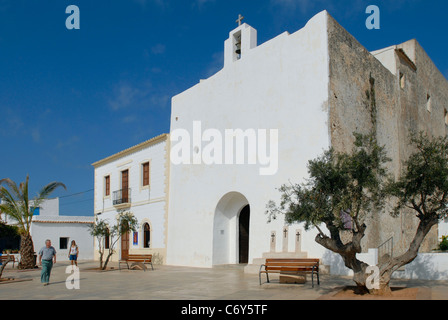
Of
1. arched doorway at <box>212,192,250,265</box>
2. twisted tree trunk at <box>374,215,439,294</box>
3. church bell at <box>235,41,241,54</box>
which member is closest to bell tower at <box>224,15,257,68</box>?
church bell at <box>235,41,241,54</box>

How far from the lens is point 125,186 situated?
987 inches

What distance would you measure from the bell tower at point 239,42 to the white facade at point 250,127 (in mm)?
44

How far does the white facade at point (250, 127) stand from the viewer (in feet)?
48.2

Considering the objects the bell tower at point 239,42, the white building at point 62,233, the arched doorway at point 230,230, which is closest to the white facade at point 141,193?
the arched doorway at point 230,230

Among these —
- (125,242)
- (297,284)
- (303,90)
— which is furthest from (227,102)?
(125,242)

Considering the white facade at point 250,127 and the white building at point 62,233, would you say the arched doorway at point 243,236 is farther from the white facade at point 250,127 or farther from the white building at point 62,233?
the white building at point 62,233

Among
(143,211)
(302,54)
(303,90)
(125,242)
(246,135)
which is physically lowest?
(125,242)

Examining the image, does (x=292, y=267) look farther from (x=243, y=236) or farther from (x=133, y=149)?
(x=133, y=149)

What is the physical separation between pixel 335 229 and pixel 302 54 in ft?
27.2

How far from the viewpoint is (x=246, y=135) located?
16.9 m

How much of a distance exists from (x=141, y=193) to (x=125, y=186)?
223 centimetres

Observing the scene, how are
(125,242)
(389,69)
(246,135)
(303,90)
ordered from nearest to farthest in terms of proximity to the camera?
1. (303,90)
2. (246,135)
3. (389,69)
4. (125,242)

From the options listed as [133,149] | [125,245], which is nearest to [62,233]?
[125,245]
